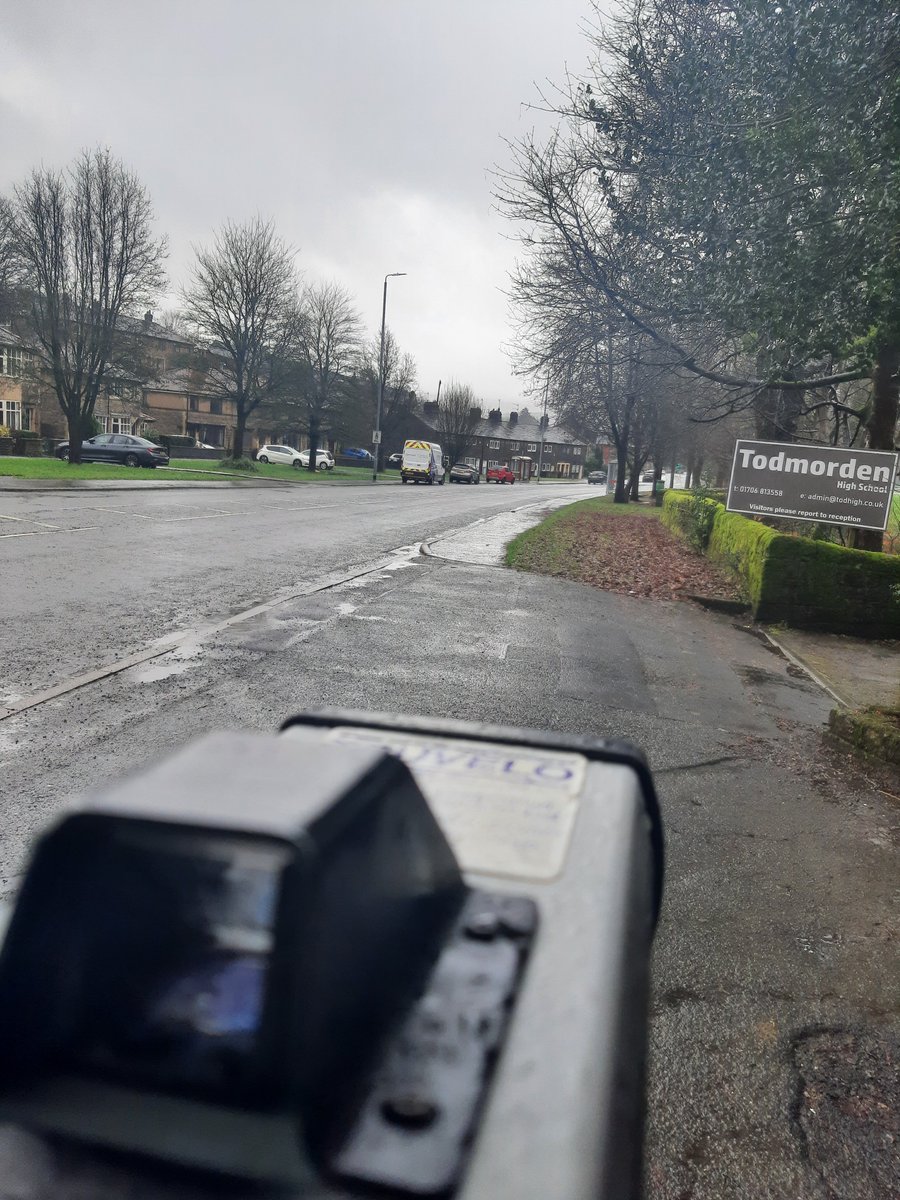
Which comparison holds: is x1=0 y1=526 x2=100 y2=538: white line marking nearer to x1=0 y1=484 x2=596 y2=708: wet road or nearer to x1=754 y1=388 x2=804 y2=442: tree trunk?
x1=0 y1=484 x2=596 y2=708: wet road

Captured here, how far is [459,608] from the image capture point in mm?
10969

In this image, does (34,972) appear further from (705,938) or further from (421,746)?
(705,938)

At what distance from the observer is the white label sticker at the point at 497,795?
3.58 feet

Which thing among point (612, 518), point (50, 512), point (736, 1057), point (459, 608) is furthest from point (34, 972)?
point (612, 518)

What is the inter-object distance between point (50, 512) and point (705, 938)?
55.2 feet

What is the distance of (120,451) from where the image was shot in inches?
1688

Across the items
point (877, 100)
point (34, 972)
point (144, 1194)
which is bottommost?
point (144, 1194)

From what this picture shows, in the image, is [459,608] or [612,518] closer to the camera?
[459,608]

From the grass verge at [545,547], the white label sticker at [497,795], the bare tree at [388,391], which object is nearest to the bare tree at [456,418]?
the bare tree at [388,391]

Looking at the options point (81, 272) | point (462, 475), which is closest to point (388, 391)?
point (462, 475)

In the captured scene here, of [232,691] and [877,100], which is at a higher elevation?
[877,100]

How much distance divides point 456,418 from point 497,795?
98437 millimetres

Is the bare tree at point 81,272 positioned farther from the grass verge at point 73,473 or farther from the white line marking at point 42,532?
the white line marking at point 42,532

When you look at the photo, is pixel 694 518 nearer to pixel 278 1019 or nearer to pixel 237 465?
pixel 278 1019
